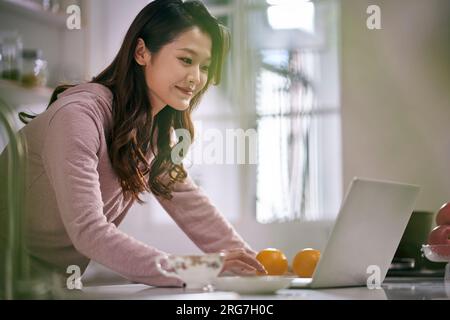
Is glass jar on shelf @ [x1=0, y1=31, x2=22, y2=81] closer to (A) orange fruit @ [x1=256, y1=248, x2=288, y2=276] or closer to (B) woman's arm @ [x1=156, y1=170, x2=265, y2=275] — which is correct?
(B) woman's arm @ [x1=156, y1=170, x2=265, y2=275]

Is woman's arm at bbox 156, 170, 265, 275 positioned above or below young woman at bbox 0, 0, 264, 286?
below

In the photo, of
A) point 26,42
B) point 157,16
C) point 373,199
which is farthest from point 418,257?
point 26,42

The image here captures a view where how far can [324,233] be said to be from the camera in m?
3.08

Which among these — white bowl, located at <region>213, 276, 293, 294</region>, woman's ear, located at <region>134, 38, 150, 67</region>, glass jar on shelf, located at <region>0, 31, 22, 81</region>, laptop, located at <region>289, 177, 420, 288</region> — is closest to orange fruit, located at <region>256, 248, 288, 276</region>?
laptop, located at <region>289, 177, 420, 288</region>

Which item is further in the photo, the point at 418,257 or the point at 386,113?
the point at 386,113

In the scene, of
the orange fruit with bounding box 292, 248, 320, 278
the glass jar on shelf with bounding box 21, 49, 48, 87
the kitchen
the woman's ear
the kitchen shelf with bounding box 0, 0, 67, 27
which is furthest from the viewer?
the kitchen

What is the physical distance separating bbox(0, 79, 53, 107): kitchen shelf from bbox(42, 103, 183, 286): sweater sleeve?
1.07 meters

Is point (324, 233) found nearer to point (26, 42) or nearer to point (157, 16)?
point (26, 42)

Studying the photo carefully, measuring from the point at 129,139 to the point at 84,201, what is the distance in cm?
25

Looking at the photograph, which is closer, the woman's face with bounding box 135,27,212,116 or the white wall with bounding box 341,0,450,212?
the woman's face with bounding box 135,27,212,116

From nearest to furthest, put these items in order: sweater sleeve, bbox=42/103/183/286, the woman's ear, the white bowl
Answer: the white bowl < sweater sleeve, bbox=42/103/183/286 < the woman's ear

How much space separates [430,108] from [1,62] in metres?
1.62

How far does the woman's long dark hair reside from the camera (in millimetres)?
1457
